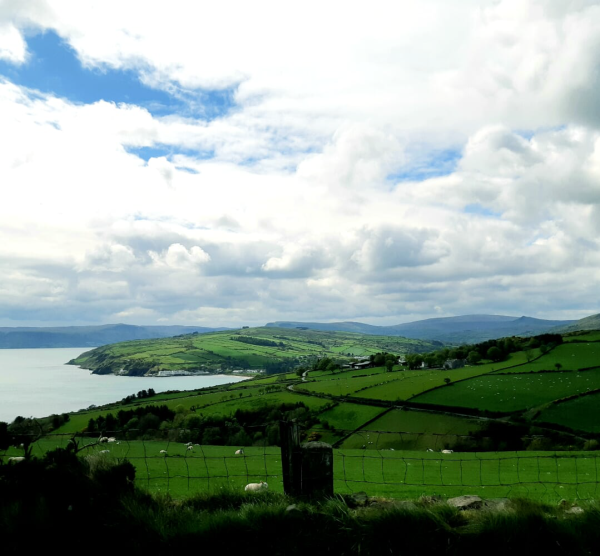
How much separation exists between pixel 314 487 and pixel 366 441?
136 feet

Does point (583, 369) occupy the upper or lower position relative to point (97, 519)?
lower

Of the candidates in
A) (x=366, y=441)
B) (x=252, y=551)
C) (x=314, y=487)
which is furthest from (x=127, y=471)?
(x=366, y=441)

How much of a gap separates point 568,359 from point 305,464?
79.2 metres

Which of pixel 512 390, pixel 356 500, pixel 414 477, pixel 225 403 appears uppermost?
pixel 356 500

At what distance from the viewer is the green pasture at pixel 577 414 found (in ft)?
153

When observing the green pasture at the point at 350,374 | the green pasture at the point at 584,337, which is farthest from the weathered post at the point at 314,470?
the green pasture at the point at 584,337

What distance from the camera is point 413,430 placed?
2056 inches

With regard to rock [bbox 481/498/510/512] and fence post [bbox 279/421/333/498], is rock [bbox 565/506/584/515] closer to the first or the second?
rock [bbox 481/498/510/512]

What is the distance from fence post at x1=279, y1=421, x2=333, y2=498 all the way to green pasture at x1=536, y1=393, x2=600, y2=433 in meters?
47.5

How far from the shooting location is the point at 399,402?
61219 millimetres

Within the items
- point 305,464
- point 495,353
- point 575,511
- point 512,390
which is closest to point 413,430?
point 512,390

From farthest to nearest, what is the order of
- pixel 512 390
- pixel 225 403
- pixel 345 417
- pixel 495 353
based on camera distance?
pixel 495 353 < pixel 225 403 < pixel 512 390 < pixel 345 417

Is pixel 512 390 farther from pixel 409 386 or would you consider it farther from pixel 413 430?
pixel 413 430

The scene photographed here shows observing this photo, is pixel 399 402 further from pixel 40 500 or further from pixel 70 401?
pixel 70 401
